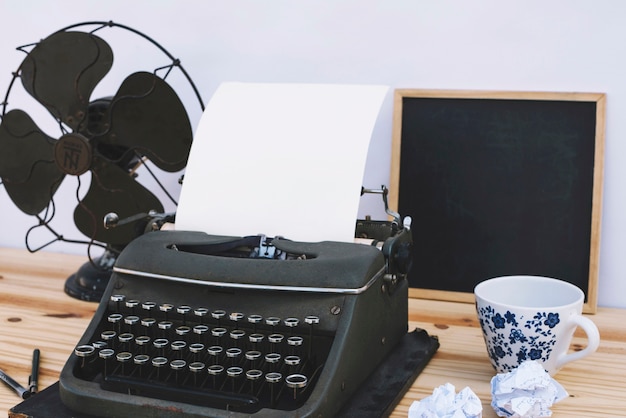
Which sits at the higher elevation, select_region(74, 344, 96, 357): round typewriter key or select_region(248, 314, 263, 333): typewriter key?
select_region(248, 314, 263, 333): typewriter key

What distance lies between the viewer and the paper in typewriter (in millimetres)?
1362

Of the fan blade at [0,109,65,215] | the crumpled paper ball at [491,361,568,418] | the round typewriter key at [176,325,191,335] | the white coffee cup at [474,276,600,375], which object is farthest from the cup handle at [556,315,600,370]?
the fan blade at [0,109,65,215]

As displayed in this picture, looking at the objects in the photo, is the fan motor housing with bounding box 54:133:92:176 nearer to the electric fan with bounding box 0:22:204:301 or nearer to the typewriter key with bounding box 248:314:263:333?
the electric fan with bounding box 0:22:204:301

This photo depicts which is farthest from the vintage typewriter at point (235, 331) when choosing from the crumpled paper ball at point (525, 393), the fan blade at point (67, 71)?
the fan blade at point (67, 71)

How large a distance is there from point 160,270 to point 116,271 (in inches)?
3.7

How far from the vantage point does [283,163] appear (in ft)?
4.64

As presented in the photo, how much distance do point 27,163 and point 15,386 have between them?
65 cm

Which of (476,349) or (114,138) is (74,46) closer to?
(114,138)

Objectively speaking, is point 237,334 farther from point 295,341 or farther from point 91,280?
point 91,280

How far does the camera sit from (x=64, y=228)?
2084 millimetres

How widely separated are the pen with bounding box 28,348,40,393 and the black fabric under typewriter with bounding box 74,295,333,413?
0.34 ft

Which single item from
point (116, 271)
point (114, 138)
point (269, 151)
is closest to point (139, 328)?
point (116, 271)

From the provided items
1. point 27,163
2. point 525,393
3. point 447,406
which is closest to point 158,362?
point 447,406

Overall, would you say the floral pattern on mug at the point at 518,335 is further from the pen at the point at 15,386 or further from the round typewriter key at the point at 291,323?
the pen at the point at 15,386
